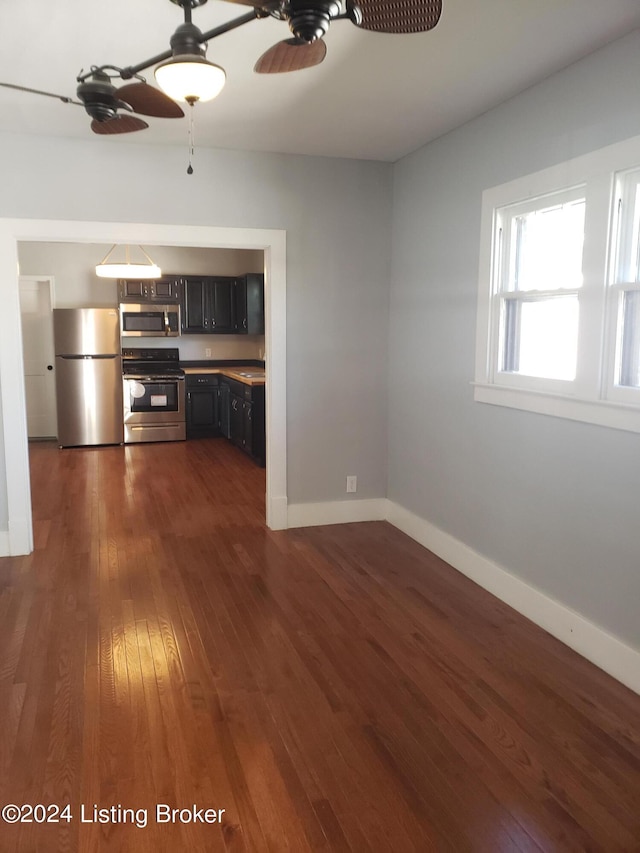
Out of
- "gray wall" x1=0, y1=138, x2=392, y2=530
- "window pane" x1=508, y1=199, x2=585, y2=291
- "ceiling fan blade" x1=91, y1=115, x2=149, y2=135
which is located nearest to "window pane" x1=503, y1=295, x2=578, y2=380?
"window pane" x1=508, y1=199, x2=585, y2=291

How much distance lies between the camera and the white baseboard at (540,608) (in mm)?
2770

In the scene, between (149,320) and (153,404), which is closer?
(153,404)

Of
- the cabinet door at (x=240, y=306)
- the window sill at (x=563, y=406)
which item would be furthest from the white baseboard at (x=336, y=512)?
the cabinet door at (x=240, y=306)

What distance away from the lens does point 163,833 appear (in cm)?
194

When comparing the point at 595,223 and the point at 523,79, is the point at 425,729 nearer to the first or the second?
the point at 595,223

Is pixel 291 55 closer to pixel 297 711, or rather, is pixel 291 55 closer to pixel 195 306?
pixel 297 711

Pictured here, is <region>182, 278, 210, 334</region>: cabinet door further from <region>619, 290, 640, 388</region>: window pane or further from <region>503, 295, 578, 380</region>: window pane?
<region>619, 290, 640, 388</region>: window pane

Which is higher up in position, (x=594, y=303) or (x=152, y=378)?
(x=594, y=303)

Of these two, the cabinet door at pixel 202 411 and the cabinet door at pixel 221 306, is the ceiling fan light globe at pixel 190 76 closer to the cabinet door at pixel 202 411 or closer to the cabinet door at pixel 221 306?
the cabinet door at pixel 202 411

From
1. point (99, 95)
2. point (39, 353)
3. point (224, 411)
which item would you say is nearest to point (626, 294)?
point (99, 95)

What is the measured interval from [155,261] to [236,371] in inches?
71.8

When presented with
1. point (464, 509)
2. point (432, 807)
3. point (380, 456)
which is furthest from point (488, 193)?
point (432, 807)

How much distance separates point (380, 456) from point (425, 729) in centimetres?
271

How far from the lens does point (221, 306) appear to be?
8.81 metres
